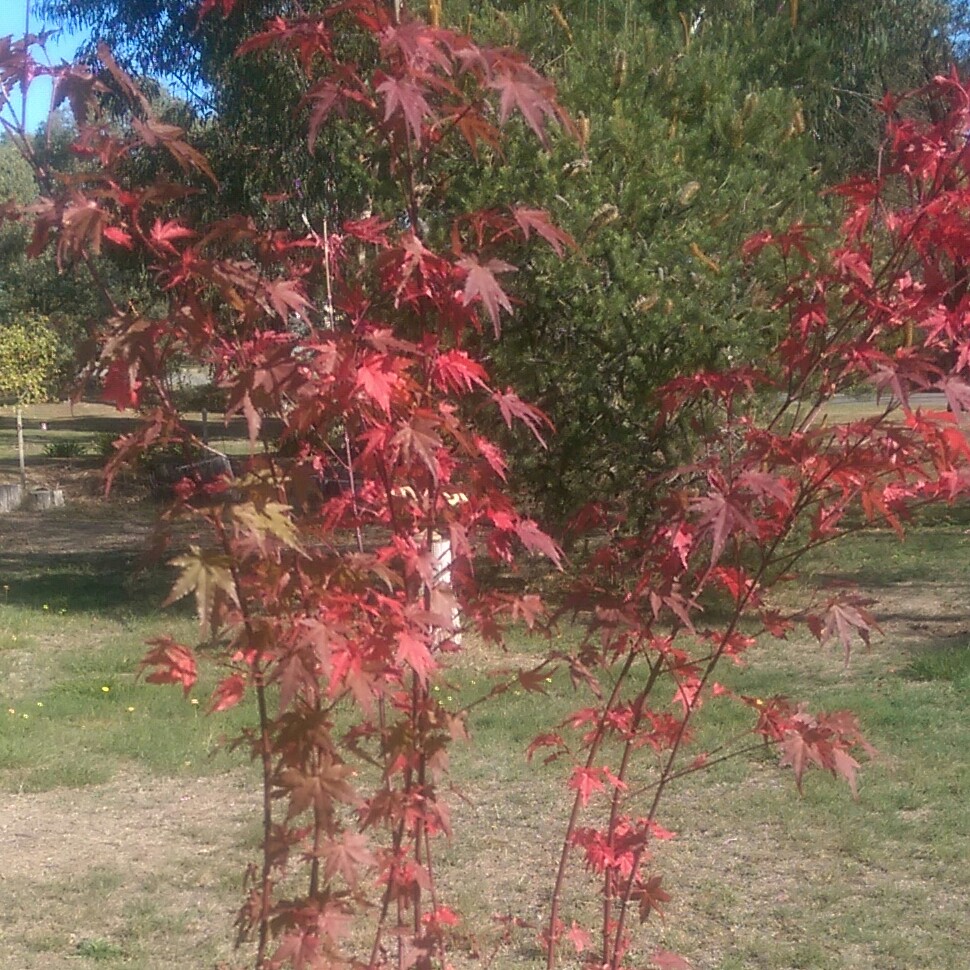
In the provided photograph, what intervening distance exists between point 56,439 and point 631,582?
23.8 m

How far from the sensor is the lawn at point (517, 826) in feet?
12.1

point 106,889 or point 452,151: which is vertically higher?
point 452,151

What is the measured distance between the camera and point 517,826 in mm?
4637

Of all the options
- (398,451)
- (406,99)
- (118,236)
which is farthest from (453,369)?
(118,236)

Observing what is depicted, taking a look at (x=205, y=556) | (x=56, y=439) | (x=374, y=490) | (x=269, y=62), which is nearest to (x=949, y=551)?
(x=269, y=62)

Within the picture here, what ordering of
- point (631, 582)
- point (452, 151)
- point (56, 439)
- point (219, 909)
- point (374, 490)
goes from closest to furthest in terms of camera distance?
point (374, 490)
point (631, 582)
point (219, 909)
point (452, 151)
point (56, 439)

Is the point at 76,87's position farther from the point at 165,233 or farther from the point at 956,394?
the point at 956,394

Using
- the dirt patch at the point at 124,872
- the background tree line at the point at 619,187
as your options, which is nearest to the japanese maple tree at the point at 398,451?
the dirt patch at the point at 124,872

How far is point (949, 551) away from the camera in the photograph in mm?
11352

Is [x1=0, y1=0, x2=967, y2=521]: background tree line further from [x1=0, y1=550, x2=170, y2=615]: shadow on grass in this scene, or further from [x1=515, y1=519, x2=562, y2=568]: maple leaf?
[x1=515, y1=519, x2=562, y2=568]: maple leaf

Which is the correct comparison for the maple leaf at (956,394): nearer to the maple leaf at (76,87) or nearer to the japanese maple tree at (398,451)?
the japanese maple tree at (398,451)

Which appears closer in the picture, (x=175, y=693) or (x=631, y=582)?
(x=631, y=582)

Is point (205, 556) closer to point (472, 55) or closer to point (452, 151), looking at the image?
point (472, 55)

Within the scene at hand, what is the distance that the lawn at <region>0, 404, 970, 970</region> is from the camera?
369 centimetres
